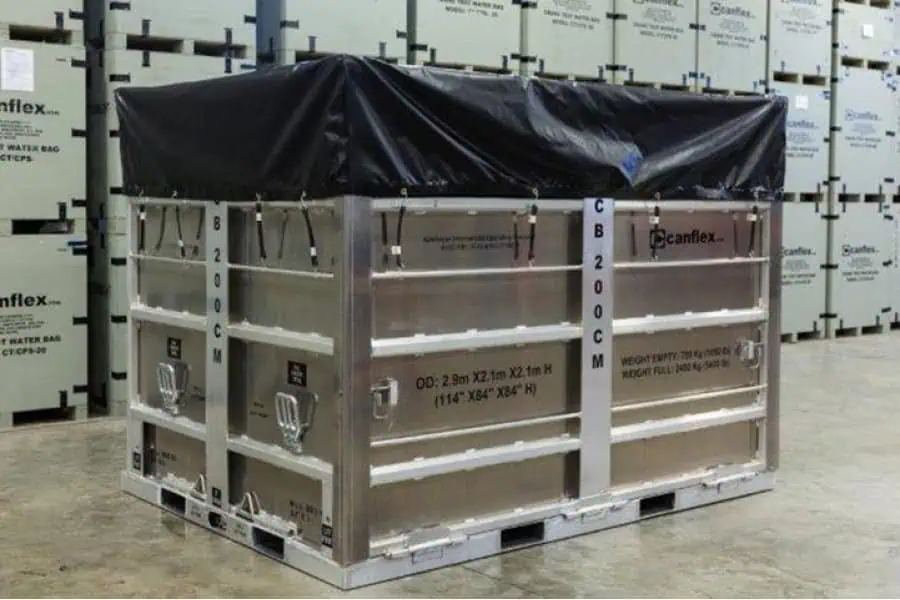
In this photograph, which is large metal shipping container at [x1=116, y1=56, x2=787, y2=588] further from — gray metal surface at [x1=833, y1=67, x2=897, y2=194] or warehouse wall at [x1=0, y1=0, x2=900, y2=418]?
gray metal surface at [x1=833, y1=67, x2=897, y2=194]

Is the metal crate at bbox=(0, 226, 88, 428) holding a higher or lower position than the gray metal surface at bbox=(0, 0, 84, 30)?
lower

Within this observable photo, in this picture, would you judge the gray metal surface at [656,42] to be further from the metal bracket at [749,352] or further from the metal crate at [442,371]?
the metal bracket at [749,352]

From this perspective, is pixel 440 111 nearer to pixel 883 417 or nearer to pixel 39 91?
pixel 39 91

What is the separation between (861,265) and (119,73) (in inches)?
343

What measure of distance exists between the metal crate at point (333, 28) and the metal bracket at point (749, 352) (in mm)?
3838

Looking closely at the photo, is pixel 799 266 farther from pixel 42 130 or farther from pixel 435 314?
pixel 435 314

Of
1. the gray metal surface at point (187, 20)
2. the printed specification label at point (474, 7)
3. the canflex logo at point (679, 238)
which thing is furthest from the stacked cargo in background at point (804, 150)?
the canflex logo at point (679, 238)

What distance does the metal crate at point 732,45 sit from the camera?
456 inches

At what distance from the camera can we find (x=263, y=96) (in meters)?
4.91

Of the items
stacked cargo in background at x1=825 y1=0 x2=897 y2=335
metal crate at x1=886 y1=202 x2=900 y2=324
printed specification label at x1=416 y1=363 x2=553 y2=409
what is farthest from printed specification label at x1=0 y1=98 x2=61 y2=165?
metal crate at x1=886 y1=202 x2=900 y2=324

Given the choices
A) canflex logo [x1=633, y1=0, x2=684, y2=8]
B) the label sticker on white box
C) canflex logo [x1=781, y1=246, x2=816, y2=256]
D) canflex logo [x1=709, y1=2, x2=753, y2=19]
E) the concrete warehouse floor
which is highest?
canflex logo [x1=709, y1=2, x2=753, y2=19]

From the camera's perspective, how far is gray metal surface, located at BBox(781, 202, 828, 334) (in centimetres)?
1259

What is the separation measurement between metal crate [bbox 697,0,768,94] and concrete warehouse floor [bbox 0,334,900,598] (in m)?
5.55

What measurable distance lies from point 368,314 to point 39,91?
4.39 meters
